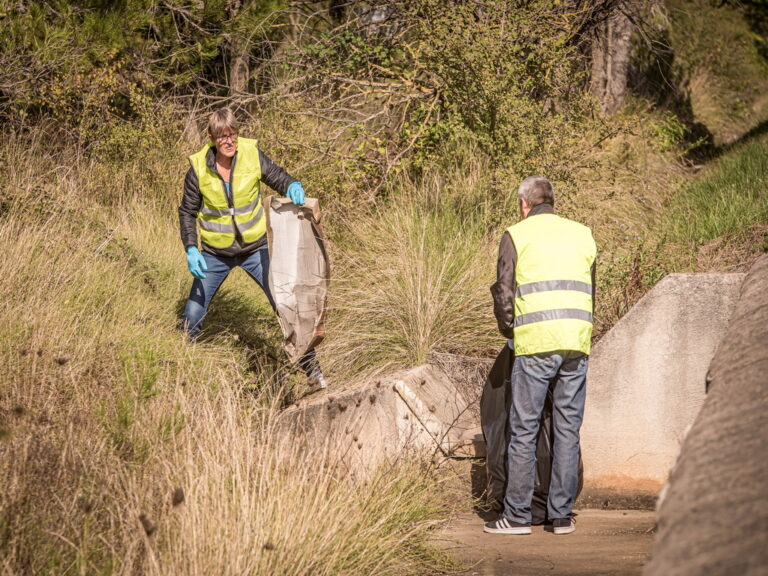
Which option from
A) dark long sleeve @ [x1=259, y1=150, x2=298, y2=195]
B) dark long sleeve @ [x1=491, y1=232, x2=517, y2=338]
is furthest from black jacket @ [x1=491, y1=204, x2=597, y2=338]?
dark long sleeve @ [x1=259, y1=150, x2=298, y2=195]

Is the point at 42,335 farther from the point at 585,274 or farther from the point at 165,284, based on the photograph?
the point at 585,274

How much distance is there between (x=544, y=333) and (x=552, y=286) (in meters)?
0.23

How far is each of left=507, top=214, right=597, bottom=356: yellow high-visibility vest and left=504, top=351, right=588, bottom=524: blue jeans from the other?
179 millimetres

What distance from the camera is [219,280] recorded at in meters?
6.46

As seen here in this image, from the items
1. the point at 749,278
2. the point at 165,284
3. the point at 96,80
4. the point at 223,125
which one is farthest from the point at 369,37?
the point at 749,278

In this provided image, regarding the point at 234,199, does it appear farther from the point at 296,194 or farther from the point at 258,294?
the point at 258,294

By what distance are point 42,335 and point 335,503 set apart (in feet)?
7.85

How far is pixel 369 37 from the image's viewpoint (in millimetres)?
10805

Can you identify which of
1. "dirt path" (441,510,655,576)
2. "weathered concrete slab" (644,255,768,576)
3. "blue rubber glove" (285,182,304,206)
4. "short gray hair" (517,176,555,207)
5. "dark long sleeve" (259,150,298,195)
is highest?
"dark long sleeve" (259,150,298,195)

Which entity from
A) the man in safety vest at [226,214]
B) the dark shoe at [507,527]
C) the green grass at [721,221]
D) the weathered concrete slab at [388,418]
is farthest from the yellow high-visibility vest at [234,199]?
the green grass at [721,221]

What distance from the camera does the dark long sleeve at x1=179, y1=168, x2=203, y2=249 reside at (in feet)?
20.5

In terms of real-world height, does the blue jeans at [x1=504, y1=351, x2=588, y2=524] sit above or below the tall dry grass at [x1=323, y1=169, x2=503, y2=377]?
below

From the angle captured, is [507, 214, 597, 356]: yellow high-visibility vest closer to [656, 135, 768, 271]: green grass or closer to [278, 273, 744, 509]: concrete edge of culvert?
[278, 273, 744, 509]: concrete edge of culvert

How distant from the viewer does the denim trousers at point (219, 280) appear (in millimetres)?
6383
